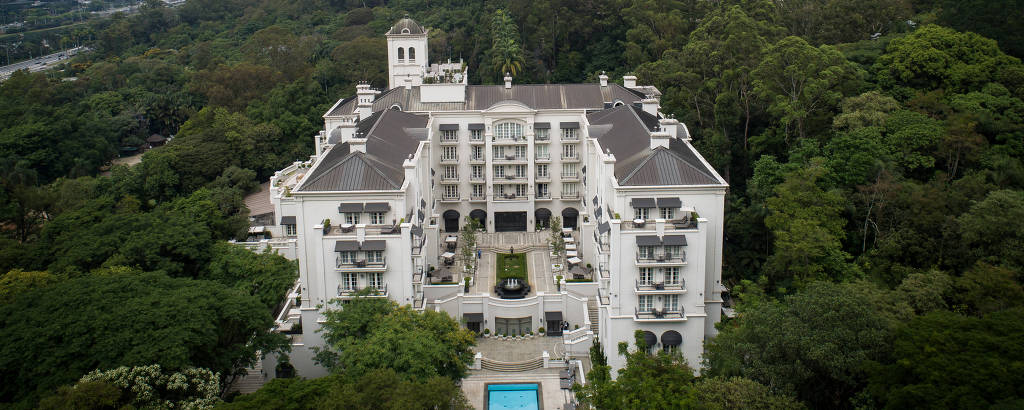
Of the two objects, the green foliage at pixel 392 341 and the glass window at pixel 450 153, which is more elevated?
the glass window at pixel 450 153

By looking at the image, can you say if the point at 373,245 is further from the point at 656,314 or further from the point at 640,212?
the point at 656,314

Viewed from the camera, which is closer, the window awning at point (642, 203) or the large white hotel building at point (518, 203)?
the large white hotel building at point (518, 203)

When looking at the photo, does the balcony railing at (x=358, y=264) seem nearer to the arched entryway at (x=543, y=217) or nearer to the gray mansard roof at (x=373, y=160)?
the gray mansard roof at (x=373, y=160)

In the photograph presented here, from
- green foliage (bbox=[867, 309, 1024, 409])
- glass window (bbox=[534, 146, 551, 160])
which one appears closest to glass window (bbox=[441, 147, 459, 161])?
glass window (bbox=[534, 146, 551, 160])

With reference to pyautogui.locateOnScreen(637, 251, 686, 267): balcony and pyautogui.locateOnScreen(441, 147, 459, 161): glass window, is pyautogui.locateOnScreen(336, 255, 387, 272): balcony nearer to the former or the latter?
pyautogui.locateOnScreen(637, 251, 686, 267): balcony

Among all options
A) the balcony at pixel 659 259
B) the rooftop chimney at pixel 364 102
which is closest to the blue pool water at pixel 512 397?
the balcony at pixel 659 259
